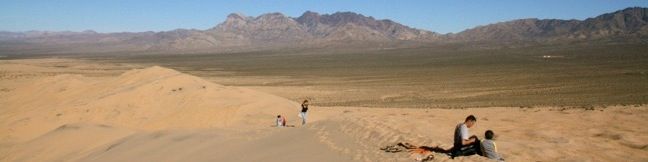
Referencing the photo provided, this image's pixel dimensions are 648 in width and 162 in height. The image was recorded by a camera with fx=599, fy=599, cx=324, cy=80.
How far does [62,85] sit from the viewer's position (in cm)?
2880

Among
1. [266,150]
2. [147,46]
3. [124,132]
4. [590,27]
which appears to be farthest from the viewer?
[147,46]

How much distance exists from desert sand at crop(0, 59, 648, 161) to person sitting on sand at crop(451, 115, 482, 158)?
0.24 metres

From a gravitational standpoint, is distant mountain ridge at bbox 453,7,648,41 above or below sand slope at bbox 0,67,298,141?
above

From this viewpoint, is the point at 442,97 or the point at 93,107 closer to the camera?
the point at 93,107

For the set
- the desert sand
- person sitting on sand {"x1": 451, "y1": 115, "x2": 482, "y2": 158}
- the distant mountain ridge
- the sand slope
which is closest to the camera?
person sitting on sand {"x1": 451, "y1": 115, "x2": 482, "y2": 158}

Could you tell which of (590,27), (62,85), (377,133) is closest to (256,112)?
(377,133)

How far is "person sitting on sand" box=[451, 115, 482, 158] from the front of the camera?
34.2ft

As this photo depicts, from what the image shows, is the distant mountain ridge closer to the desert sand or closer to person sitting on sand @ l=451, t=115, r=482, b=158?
the desert sand

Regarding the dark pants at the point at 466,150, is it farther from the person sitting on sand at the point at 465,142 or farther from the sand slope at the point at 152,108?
the sand slope at the point at 152,108

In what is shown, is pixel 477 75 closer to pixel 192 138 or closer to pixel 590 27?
pixel 192 138

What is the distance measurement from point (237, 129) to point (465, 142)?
7.10 metres

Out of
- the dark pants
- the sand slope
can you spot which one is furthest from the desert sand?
the dark pants

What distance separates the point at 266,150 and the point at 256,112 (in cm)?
758

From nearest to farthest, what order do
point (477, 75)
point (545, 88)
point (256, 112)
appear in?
point (256, 112), point (545, 88), point (477, 75)
